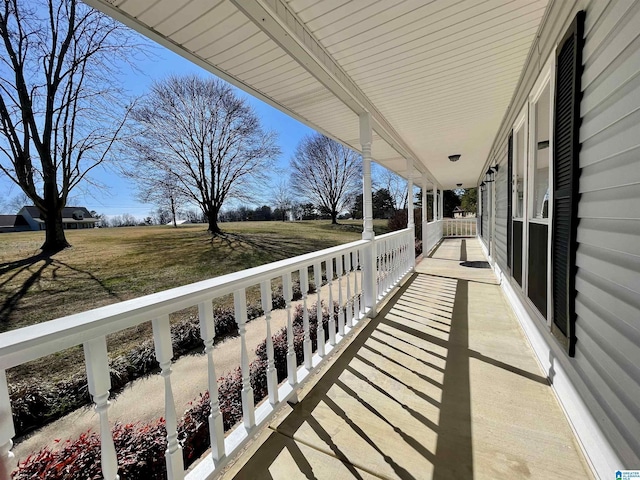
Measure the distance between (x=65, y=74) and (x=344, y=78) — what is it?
18.3 ft

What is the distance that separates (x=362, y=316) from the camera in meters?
2.94

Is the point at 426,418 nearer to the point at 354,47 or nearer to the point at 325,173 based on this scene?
the point at 354,47

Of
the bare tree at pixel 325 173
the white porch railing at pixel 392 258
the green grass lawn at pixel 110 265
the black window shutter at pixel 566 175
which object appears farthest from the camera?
the bare tree at pixel 325 173

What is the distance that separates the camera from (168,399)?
106 centimetres

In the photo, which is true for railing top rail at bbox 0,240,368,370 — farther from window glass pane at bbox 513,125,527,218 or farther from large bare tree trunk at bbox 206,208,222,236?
large bare tree trunk at bbox 206,208,222,236

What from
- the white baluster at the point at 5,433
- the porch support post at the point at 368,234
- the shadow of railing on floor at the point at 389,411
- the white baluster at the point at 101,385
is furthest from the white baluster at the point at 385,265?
the white baluster at the point at 5,433

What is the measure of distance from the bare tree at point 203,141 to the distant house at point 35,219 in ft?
7.00

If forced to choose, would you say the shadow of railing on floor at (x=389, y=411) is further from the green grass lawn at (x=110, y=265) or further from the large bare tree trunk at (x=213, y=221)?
the large bare tree trunk at (x=213, y=221)

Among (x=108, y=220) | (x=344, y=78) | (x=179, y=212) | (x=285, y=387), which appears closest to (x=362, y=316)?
(x=285, y=387)

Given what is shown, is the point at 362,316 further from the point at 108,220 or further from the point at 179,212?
the point at 179,212

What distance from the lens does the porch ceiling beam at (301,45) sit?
5.09 feet

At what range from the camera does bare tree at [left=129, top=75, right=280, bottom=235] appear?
788 cm

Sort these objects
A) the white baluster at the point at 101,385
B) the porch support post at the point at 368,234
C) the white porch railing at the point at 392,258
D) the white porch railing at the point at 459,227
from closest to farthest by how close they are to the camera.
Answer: the white baluster at the point at 101,385
the porch support post at the point at 368,234
the white porch railing at the point at 392,258
the white porch railing at the point at 459,227

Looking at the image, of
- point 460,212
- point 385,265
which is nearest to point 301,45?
point 385,265
